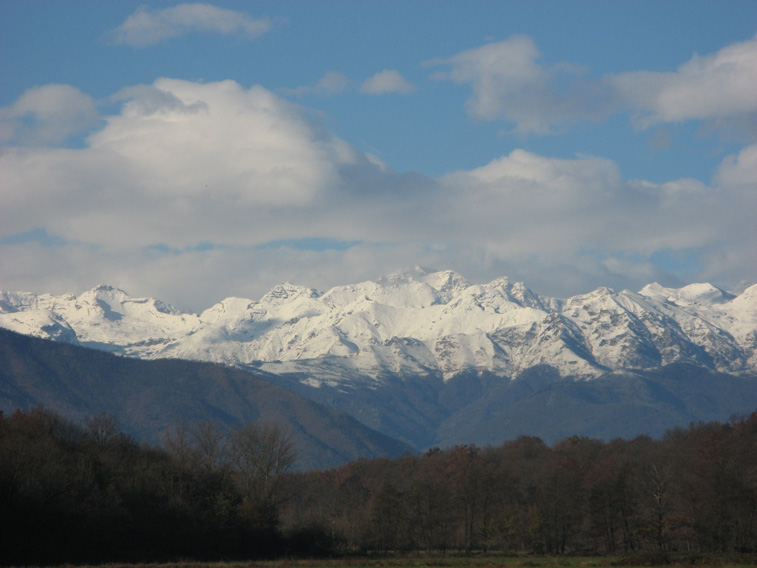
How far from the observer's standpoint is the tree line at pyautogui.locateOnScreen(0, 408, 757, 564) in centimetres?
8969

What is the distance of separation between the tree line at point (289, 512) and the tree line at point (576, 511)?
224 millimetres

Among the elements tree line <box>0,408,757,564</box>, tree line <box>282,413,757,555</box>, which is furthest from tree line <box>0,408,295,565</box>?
tree line <box>282,413,757,555</box>

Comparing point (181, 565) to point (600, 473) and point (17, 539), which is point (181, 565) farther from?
point (600, 473)

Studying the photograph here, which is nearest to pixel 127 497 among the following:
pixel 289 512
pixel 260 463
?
pixel 260 463

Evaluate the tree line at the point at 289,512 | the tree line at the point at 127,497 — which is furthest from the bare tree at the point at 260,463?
the tree line at the point at 289,512

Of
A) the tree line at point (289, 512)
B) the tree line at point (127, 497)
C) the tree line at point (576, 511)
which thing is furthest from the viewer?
the tree line at point (576, 511)

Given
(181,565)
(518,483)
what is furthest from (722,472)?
(181,565)

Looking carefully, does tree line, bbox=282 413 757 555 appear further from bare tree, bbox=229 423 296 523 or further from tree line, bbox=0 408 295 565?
tree line, bbox=0 408 295 565

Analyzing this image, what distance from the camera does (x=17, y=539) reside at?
81938 mm

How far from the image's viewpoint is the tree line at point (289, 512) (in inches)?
3531

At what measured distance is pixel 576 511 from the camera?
126188 millimetres

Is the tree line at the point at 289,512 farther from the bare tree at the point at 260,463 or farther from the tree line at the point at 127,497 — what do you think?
the bare tree at the point at 260,463

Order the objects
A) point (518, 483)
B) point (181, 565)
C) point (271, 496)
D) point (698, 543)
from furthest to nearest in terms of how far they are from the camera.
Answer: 1. point (518, 483)
2. point (271, 496)
3. point (698, 543)
4. point (181, 565)

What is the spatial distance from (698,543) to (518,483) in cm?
4519
